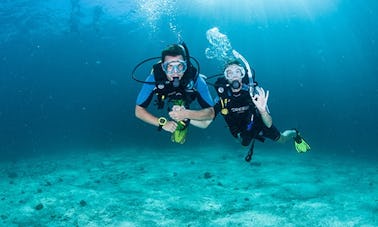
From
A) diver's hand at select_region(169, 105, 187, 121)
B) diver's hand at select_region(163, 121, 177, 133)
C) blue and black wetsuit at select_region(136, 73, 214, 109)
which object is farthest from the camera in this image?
blue and black wetsuit at select_region(136, 73, 214, 109)

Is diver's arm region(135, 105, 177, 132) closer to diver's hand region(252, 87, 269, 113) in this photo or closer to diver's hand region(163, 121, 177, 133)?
diver's hand region(163, 121, 177, 133)

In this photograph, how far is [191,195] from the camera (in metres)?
13.2

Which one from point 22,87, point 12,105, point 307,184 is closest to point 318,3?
point 307,184

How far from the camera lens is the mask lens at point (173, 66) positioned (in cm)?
608

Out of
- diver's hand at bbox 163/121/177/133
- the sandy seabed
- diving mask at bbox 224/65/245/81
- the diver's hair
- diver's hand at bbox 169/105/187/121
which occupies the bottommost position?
the sandy seabed

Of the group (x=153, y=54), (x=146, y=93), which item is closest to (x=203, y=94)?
(x=146, y=93)

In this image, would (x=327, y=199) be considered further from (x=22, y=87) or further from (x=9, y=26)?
(x=22, y=87)

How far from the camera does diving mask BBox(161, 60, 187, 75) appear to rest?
20.0 feet

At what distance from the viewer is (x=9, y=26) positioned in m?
37.2

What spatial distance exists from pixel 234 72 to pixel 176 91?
4.04 ft

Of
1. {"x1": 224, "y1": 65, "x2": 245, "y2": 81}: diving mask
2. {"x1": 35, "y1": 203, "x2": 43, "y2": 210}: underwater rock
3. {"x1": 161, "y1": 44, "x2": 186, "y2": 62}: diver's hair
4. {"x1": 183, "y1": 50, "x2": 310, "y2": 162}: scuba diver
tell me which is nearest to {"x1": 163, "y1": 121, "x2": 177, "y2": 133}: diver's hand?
{"x1": 161, "y1": 44, "x2": 186, "y2": 62}: diver's hair

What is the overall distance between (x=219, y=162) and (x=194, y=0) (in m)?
33.2

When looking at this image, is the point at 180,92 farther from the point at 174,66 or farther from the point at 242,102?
the point at 242,102

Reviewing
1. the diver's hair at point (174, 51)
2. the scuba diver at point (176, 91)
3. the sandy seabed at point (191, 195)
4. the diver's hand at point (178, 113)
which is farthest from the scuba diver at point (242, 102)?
the sandy seabed at point (191, 195)
